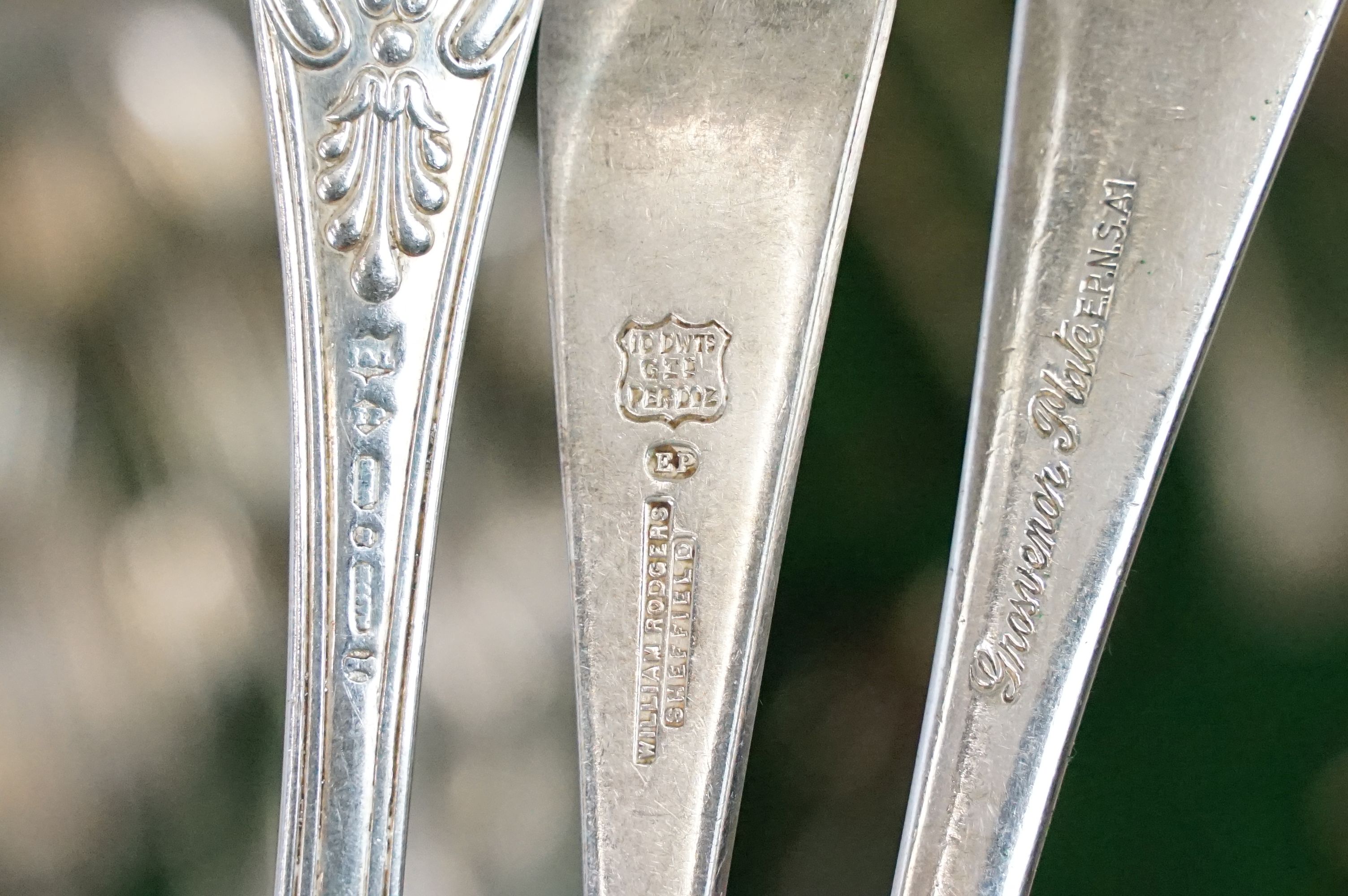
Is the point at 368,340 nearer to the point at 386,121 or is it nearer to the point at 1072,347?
the point at 386,121

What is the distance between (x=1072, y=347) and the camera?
374 mm

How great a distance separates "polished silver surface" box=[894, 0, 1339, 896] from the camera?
36 centimetres

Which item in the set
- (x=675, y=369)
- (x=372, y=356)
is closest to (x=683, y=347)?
(x=675, y=369)

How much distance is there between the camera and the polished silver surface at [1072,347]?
356 mm

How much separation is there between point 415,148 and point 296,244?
51mm

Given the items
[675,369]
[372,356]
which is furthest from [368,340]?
[675,369]

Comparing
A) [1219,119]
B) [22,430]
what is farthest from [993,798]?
[22,430]

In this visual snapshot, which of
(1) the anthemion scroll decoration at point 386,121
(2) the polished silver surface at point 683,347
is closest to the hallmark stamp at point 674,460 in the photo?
(2) the polished silver surface at point 683,347

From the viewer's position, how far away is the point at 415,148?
354mm

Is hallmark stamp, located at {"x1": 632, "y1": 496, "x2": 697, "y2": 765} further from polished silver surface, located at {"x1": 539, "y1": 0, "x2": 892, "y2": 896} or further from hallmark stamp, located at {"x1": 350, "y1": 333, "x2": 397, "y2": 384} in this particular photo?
hallmark stamp, located at {"x1": 350, "y1": 333, "x2": 397, "y2": 384}

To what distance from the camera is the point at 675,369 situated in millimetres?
394

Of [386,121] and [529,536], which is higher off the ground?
[386,121]

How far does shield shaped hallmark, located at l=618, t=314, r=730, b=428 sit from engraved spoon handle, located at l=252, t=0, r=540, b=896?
0.21ft

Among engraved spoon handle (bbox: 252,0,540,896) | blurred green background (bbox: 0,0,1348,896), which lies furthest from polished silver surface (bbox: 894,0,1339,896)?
engraved spoon handle (bbox: 252,0,540,896)
